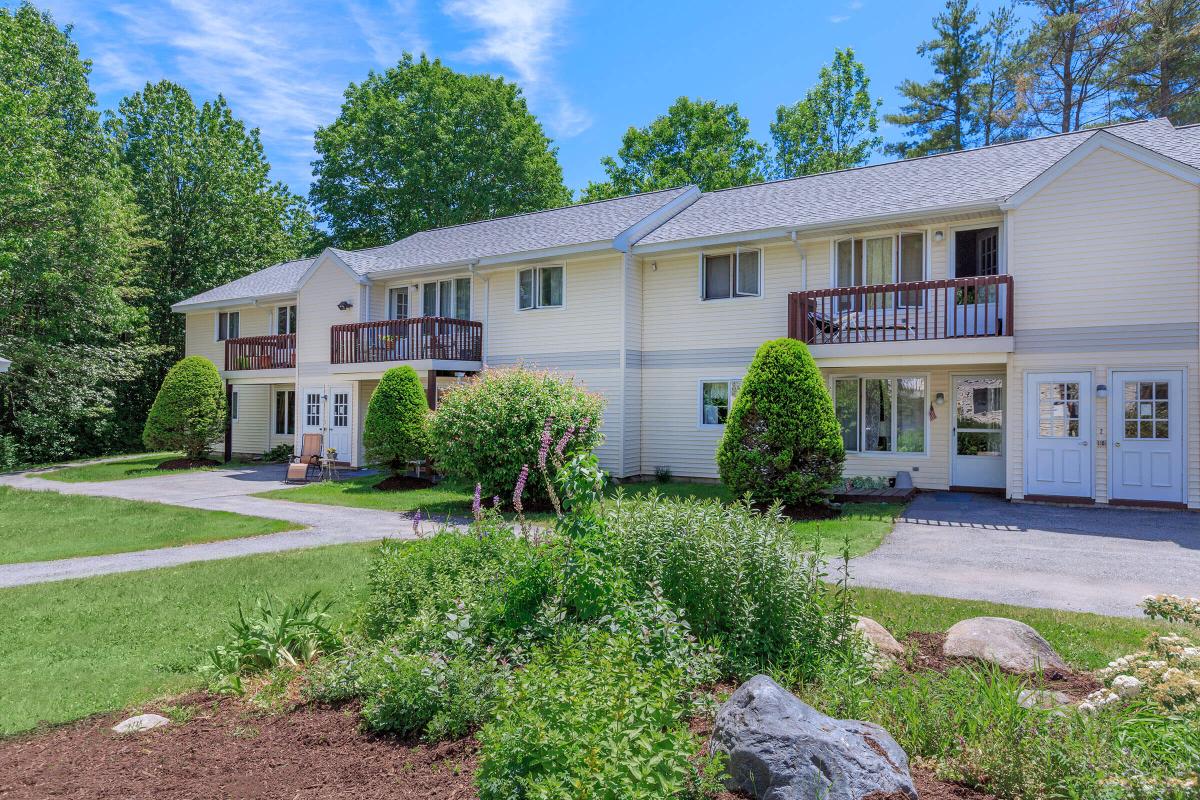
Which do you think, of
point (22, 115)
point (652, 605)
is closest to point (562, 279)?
point (652, 605)

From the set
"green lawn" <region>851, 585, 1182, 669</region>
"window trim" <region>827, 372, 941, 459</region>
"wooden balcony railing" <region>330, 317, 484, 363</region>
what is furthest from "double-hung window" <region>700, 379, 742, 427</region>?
"green lawn" <region>851, 585, 1182, 669</region>

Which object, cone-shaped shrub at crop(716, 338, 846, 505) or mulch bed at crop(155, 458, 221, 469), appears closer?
cone-shaped shrub at crop(716, 338, 846, 505)

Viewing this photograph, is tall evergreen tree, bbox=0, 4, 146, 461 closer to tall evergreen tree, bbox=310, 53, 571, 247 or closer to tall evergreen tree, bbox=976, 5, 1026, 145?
tall evergreen tree, bbox=310, 53, 571, 247

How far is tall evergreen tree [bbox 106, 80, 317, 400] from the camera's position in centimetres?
3072

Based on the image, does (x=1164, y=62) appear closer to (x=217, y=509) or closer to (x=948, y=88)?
(x=948, y=88)

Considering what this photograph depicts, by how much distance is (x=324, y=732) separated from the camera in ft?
12.7

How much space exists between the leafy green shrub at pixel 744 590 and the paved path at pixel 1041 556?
3512 millimetres

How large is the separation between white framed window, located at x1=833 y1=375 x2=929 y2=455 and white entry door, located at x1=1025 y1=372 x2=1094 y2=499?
2167 mm

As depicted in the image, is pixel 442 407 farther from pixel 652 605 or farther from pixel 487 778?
pixel 487 778

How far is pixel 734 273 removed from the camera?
16.2 m

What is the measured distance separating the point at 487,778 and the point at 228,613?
474cm

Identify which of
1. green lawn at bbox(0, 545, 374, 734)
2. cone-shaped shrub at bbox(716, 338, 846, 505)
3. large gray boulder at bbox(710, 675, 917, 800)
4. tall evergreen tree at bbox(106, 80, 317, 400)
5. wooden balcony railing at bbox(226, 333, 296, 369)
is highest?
tall evergreen tree at bbox(106, 80, 317, 400)

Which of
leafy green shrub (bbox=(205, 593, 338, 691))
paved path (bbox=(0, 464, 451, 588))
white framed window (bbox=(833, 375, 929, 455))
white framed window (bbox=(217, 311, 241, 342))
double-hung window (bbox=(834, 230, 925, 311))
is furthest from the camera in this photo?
white framed window (bbox=(217, 311, 241, 342))

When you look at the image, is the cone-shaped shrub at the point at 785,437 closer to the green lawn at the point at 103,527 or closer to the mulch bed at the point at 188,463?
the green lawn at the point at 103,527
